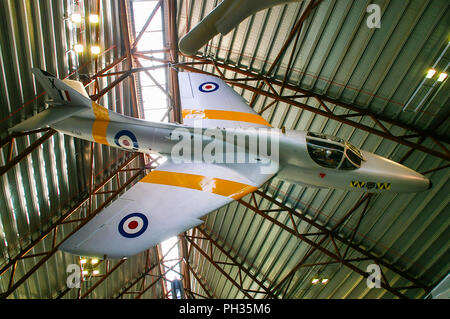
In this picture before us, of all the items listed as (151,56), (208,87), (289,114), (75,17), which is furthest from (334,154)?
(75,17)

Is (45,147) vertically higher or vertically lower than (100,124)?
higher

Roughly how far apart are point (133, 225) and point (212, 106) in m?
5.23

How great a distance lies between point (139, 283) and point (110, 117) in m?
19.4

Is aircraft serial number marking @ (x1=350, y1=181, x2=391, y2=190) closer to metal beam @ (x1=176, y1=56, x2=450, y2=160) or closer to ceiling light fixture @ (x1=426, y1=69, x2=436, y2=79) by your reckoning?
metal beam @ (x1=176, y1=56, x2=450, y2=160)

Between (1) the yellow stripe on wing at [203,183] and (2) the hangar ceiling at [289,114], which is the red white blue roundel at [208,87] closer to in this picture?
(2) the hangar ceiling at [289,114]

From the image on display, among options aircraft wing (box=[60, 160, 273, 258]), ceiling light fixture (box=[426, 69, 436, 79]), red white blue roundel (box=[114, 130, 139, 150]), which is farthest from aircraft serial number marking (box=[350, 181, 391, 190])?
red white blue roundel (box=[114, 130, 139, 150])

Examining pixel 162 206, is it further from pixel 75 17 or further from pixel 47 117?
pixel 75 17

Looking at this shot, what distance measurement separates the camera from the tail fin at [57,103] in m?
9.68

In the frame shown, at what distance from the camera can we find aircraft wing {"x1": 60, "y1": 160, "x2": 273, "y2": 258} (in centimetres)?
711

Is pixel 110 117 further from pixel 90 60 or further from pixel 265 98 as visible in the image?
pixel 265 98

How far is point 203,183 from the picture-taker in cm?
904

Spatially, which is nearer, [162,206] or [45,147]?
[162,206]

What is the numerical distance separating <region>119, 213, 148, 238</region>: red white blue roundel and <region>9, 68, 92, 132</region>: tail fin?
439 cm

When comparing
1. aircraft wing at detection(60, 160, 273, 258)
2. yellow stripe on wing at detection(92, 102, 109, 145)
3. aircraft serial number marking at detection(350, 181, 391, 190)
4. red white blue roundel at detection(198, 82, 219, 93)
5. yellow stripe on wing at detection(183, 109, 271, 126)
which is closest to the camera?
aircraft wing at detection(60, 160, 273, 258)
